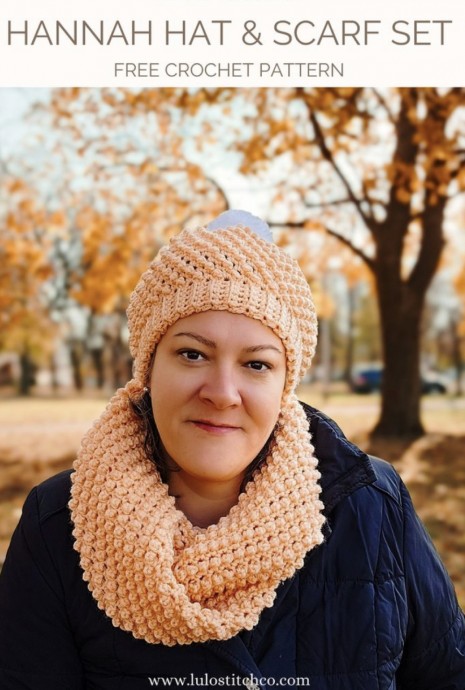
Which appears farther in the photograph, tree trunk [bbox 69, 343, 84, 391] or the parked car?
the parked car

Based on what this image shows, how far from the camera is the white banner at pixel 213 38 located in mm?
2309

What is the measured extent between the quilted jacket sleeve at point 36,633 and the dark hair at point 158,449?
0.98 ft

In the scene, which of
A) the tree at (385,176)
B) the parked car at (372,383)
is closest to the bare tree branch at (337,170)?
the tree at (385,176)

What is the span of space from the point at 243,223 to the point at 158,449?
535mm

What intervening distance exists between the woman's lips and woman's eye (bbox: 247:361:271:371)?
129 millimetres

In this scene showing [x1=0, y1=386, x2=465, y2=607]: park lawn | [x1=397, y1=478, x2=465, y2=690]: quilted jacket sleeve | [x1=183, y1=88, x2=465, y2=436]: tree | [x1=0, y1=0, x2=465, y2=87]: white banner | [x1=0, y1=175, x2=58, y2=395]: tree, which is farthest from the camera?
[x1=0, y1=175, x2=58, y2=395]: tree

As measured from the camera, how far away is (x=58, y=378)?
16.6 m

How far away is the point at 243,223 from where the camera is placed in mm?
1560

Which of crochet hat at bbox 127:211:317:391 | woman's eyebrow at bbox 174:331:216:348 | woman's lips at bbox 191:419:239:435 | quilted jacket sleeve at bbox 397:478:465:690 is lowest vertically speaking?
quilted jacket sleeve at bbox 397:478:465:690

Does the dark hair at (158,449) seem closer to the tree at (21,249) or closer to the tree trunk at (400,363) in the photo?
the tree at (21,249)

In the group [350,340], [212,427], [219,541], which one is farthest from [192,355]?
[350,340]

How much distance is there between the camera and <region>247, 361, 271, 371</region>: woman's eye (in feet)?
4.71

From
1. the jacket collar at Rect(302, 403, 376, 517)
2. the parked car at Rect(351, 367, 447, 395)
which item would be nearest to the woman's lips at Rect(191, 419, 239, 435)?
the jacket collar at Rect(302, 403, 376, 517)

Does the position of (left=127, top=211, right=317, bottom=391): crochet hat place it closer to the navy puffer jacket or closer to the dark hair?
the dark hair
